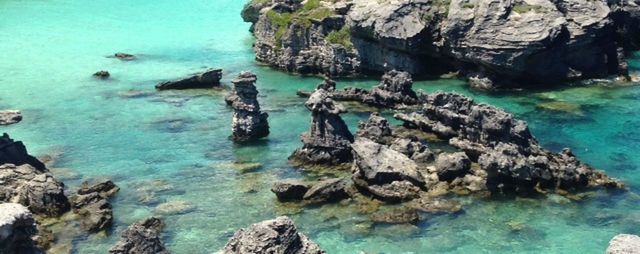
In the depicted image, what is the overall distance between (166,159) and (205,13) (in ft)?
290

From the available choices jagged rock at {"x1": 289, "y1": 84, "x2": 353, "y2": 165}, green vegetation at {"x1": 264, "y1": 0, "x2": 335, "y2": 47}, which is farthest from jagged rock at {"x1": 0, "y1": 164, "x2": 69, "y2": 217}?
green vegetation at {"x1": 264, "y1": 0, "x2": 335, "y2": 47}

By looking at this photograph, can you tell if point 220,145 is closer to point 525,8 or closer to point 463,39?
point 463,39

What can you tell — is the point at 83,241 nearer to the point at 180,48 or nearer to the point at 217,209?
the point at 217,209

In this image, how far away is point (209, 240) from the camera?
37844 millimetres

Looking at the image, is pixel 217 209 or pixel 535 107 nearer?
pixel 217 209

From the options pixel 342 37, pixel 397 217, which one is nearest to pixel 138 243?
pixel 397 217

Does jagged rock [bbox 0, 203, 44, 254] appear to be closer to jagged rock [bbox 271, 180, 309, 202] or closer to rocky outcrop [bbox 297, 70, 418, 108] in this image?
jagged rock [bbox 271, 180, 309, 202]

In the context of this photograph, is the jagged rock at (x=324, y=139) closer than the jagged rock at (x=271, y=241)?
No

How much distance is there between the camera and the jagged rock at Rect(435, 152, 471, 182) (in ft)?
145

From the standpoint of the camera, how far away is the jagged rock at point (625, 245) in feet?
65.9

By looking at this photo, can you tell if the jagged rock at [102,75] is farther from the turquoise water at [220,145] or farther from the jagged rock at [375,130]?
the jagged rock at [375,130]

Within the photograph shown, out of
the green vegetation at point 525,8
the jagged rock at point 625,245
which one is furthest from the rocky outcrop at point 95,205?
the green vegetation at point 525,8

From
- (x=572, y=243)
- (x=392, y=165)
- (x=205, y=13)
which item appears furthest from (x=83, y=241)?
(x=205, y=13)

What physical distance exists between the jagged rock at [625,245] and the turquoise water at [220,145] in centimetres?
1552
